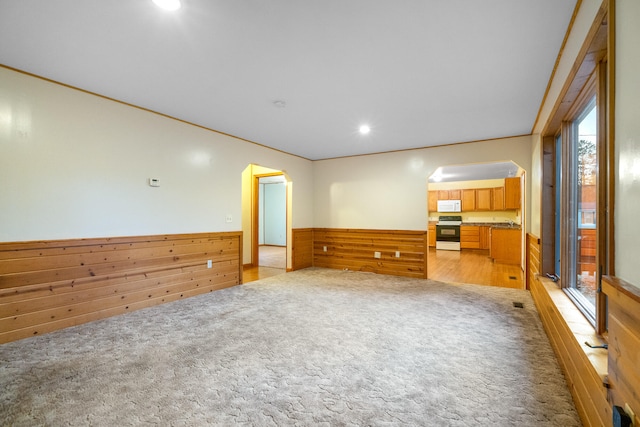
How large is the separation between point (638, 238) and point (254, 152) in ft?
15.6

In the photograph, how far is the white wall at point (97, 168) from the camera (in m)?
2.50

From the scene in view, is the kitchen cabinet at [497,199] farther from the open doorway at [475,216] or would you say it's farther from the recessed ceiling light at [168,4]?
the recessed ceiling light at [168,4]

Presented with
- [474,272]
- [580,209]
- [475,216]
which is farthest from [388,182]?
[475,216]

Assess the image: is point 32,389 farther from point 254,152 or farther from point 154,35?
point 254,152

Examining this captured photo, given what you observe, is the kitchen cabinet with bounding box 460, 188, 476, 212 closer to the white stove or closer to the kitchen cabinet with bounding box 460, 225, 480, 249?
the white stove

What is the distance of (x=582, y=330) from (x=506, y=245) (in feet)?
18.5

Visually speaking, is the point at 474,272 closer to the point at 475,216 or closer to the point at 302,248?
the point at 302,248

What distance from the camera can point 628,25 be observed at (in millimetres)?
1056

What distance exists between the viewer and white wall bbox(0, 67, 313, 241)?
2504mm

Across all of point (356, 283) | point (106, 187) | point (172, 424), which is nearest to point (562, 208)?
point (356, 283)

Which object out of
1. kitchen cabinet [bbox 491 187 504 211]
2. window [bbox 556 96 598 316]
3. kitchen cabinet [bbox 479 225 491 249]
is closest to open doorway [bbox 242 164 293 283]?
window [bbox 556 96 598 316]

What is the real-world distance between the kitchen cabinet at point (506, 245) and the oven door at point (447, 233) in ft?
7.48

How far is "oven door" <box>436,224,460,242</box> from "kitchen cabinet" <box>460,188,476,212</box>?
843 mm

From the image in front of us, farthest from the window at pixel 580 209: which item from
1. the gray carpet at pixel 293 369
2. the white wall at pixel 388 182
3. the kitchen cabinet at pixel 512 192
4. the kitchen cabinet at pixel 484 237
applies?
the kitchen cabinet at pixel 484 237
